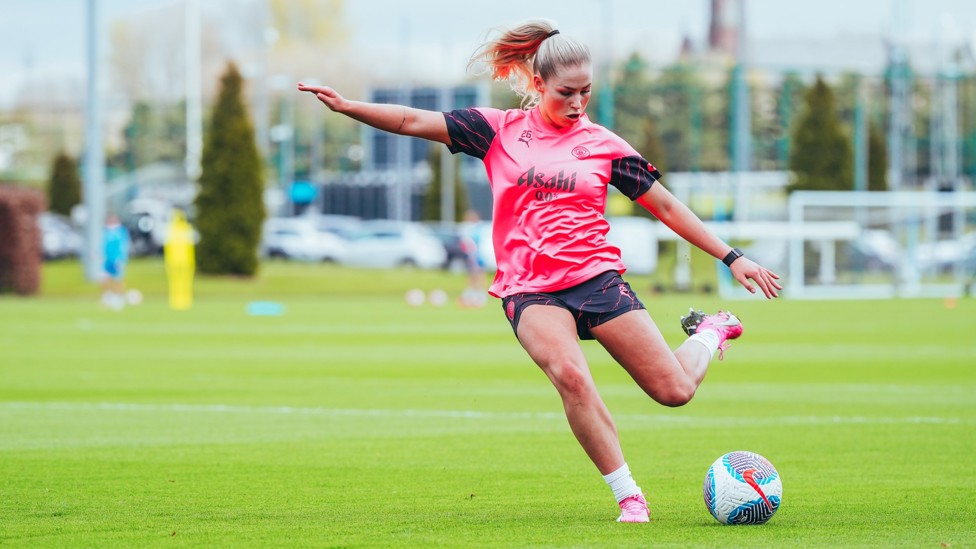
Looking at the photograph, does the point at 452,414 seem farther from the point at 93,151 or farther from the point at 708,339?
the point at 93,151

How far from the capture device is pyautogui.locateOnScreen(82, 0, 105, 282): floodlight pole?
42.8 meters

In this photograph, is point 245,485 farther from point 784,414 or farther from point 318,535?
point 784,414

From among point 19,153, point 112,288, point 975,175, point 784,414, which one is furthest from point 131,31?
point 784,414

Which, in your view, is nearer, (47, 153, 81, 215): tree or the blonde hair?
the blonde hair

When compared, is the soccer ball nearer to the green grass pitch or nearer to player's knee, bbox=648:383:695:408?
the green grass pitch

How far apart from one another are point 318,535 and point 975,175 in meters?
72.8

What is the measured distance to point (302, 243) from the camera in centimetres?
6331

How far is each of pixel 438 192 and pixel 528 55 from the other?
64.4 metres

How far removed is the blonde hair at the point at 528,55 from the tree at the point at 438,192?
204ft

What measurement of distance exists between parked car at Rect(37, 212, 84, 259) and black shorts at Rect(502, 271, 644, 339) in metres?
51.1

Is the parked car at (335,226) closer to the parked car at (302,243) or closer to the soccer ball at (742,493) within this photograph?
the parked car at (302,243)

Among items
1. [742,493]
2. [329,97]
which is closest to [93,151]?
[329,97]

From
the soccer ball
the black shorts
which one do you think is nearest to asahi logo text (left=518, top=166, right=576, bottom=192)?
the black shorts

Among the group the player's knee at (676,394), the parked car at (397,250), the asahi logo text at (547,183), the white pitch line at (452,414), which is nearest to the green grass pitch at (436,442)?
the white pitch line at (452,414)
